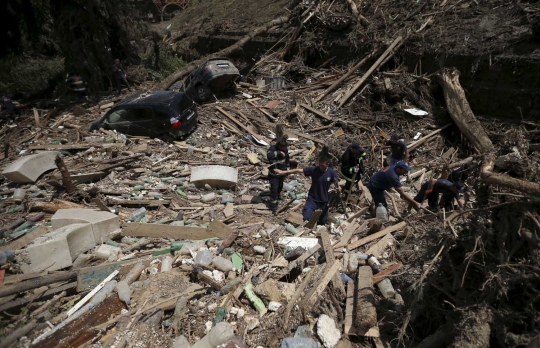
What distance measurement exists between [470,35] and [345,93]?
412 centimetres

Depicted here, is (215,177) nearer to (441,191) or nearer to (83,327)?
(83,327)

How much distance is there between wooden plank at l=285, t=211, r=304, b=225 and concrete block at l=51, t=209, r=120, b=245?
3152 mm

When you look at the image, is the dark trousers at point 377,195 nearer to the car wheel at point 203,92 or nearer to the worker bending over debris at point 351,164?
the worker bending over debris at point 351,164

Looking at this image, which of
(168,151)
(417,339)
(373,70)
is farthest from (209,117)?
(417,339)

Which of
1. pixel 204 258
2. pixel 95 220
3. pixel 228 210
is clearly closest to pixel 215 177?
pixel 228 210

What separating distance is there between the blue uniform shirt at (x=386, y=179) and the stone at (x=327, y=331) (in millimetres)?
2705

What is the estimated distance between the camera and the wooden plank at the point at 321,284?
167 inches

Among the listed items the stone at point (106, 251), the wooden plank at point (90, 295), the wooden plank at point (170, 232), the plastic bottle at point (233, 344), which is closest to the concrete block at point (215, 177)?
the wooden plank at point (170, 232)

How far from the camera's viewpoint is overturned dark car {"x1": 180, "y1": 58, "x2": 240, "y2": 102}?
1282 centimetres

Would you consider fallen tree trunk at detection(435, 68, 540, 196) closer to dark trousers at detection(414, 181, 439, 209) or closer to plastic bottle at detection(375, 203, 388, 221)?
dark trousers at detection(414, 181, 439, 209)

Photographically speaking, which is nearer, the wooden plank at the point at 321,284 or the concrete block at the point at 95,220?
the wooden plank at the point at 321,284

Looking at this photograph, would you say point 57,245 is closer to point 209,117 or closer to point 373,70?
point 209,117

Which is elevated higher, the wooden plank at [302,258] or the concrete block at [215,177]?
the wooden plank at [302,258]

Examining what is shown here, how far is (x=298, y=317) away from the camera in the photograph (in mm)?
4156
